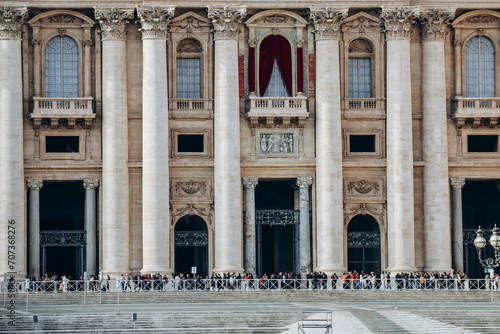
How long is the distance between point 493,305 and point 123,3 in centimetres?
2609

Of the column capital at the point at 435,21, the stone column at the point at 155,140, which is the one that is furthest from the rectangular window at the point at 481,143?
the stone column at the point at 155,140

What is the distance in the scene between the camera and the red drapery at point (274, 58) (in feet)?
292

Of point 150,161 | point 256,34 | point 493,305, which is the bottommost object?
point 493,305

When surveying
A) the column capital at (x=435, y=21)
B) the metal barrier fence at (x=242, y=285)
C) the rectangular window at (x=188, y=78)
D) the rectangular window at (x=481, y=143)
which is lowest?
the metal barrier fence at (x=242, y=285)

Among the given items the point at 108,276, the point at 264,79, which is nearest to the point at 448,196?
the point at 264,79

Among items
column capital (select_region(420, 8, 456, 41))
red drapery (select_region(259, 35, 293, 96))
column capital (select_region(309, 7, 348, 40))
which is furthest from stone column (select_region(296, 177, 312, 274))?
column capital (select_region(420, 8, 456, 41))

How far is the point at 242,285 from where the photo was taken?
3255 inches

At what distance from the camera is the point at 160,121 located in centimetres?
8694

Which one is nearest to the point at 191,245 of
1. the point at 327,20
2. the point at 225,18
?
the point at 225,18

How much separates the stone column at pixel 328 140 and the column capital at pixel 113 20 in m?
9.97

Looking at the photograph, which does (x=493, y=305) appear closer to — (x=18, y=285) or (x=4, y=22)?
(x=18, y=285)

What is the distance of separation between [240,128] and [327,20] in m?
7.42

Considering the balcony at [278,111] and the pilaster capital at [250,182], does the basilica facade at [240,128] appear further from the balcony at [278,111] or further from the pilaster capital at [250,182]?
the pilaster capital at [250,182]

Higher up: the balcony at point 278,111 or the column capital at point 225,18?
the column capital at point 225,18
